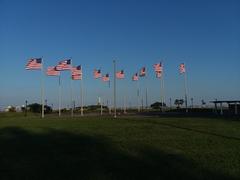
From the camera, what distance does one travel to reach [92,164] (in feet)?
40.2

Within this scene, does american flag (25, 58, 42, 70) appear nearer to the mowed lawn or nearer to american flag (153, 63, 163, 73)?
american flag (153, 63, 163, 73)

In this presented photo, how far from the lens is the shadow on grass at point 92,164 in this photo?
10391 millimetres

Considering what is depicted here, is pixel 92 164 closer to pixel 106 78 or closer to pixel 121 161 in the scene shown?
pixel 121 161

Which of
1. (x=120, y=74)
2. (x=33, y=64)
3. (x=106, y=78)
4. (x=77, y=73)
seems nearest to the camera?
(x=33, y=64)

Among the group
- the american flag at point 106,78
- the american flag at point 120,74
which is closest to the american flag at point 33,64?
the american flag at point 120,74

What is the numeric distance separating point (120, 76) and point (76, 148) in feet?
187

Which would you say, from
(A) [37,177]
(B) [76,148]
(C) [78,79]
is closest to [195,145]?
(B) [76,148]

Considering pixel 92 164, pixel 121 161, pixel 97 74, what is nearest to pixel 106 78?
pixel 97 74

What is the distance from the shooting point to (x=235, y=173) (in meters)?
10.5

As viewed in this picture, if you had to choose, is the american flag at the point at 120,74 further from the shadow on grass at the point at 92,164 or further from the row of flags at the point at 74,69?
the shadow on grass at the point at 92,164

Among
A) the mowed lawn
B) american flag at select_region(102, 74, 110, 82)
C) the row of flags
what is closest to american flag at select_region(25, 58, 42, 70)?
the row of flags

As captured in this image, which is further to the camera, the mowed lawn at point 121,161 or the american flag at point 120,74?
the american flag at point 120,74

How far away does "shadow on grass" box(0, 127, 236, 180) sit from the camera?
409 inches

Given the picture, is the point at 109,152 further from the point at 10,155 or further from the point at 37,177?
the point at 37,177
